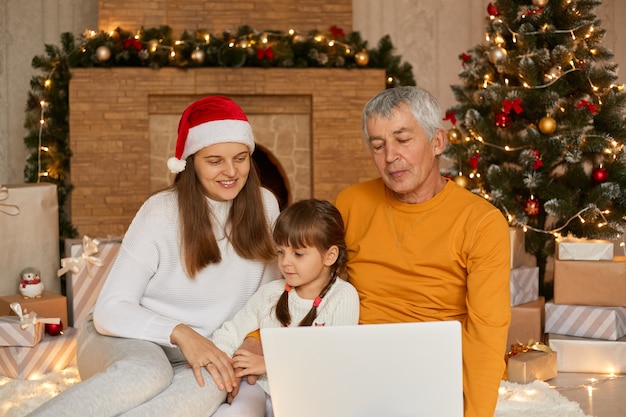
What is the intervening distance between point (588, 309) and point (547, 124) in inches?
35.4

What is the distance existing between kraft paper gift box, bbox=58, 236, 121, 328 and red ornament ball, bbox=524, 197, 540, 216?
1917 mm

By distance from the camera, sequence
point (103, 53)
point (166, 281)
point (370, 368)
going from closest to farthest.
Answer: point (370, 368), point (166, 281), point (103, 53)

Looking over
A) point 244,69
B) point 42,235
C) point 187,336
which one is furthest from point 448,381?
point 244,69

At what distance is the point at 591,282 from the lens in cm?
335

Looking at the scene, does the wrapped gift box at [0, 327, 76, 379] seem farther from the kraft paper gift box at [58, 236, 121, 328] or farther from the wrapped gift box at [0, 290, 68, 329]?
the kraft paper gift box at [58, 236, 121, 328]

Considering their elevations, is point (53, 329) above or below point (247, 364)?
below

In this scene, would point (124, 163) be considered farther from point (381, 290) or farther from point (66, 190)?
point (381, 290)

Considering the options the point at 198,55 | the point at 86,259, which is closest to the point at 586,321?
the point at 86,259

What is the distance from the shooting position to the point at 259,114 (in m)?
5.03

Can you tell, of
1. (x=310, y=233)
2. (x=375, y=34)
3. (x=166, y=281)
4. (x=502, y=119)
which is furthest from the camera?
(x=375, y=34)

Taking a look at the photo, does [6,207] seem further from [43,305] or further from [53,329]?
[53,329]

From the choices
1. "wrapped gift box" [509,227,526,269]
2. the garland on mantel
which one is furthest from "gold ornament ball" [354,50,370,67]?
"wrapped gift box" [509,227,526,269]

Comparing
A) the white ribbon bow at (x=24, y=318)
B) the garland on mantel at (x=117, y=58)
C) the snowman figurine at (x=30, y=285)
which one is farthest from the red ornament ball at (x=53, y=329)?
the garland on mantel at (x=117, y=58)

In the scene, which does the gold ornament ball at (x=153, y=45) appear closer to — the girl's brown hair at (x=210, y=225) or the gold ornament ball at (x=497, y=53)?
the gold ornament ball at (x=497, y=53)
